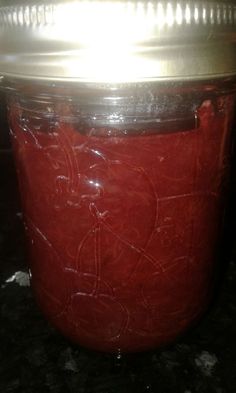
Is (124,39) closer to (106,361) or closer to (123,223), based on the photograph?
(123,223)

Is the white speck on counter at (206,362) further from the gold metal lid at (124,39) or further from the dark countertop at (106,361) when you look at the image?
the gold metal lid at (124,39)

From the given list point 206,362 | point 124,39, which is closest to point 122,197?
point 124,39

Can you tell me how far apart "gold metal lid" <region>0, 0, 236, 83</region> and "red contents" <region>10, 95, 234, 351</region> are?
0.07m

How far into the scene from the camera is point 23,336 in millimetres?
598

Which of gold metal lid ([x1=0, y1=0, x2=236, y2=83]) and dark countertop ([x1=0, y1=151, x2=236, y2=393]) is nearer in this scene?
gold metal lid ([x1=0, y1=0, x2=236, y2=83])

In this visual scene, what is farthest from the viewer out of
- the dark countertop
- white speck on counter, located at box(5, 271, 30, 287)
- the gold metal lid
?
white speck on counter, located at box(5, 271, 30, 287)

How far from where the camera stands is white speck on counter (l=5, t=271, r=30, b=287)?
706 mm

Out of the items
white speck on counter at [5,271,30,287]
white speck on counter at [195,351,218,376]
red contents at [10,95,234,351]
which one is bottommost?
white speck on counter at [195,351,218,376]

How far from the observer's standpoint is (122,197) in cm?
44

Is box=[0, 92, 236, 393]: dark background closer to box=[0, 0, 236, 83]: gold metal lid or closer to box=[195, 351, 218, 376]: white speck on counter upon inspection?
box=[195, 351, 218, 376]: white speck on counter

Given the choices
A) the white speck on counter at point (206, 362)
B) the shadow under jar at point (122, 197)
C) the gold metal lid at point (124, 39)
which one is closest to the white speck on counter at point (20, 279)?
the shadow under jar at point (122, 197)

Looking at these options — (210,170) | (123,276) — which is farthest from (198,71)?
(123,276)

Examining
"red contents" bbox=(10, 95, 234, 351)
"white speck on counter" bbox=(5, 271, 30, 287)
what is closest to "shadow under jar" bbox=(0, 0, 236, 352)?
"red contents" bbox=(10, 95, 234, 351)

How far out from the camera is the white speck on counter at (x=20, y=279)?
2.32 feet
